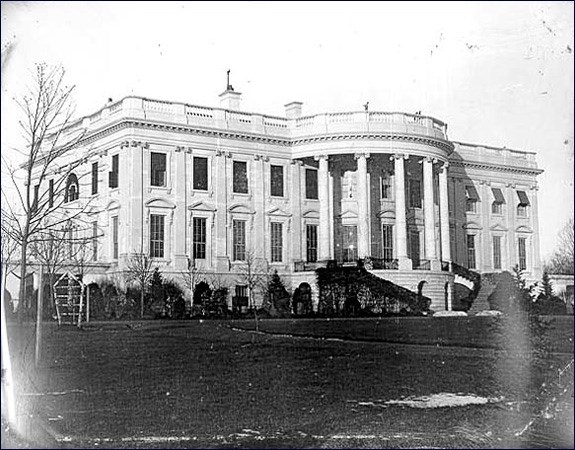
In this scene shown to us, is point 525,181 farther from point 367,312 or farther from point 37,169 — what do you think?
point 367,312

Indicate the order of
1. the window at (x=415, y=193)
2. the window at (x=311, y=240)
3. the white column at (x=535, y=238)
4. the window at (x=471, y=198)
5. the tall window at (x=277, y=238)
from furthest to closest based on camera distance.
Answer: the window at (x=415, y=193) → the window at (x=311, y=240) → the tall window at (x=277, y=238) → the window at (x=471, y=198) → the white column at (x=535, y=238)

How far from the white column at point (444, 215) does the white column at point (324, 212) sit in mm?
2111

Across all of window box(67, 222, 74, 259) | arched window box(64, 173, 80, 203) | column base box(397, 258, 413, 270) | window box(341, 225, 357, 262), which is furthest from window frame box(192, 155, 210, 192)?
window box(341, 225, 357, 262)

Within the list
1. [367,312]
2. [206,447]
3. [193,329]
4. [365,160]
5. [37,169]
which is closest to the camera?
[206,447]

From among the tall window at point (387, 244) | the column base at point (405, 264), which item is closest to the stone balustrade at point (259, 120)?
the tall window at point (387, 244)

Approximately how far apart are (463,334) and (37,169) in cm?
481

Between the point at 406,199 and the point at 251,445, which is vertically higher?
the point at 406,199

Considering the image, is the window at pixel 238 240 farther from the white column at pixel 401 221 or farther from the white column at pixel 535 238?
the white column at pixel 401 221

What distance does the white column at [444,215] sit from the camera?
11419mm

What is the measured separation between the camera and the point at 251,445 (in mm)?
5234

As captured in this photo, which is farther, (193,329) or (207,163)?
(207,163)

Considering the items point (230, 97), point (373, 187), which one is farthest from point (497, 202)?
point (373, 187)

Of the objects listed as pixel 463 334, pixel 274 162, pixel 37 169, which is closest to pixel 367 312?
pixel 274 162

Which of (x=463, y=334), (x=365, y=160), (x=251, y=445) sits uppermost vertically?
(x=365, y=160)
